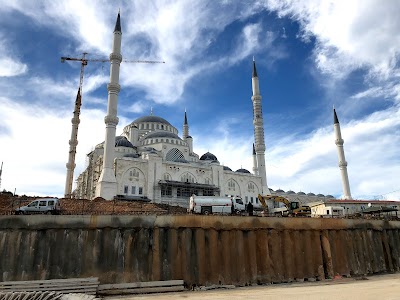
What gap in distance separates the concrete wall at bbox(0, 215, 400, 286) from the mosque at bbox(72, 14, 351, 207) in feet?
90.8

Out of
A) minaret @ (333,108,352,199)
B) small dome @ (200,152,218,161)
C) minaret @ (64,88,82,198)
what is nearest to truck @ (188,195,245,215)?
minaret @ (64,88,82,198)

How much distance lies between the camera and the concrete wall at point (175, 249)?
17.6 metres

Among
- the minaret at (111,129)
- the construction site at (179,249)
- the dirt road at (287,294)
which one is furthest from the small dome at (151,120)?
the dirt road at (287,294)

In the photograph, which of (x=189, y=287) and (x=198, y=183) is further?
(x=198, y=183)

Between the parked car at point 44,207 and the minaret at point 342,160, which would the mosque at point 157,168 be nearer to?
the minaret at point 342,160

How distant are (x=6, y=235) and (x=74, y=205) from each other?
14.7 metres

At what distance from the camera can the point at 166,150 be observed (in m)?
69.9

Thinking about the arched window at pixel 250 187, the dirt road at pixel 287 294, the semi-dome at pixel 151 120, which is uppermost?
the semi-dome at pixel 151 120

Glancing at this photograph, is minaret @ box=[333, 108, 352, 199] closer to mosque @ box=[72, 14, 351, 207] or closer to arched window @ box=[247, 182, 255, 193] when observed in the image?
mosque @ box=[72, 14, 351, 207]

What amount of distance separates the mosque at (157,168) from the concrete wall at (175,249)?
2766 centimetres

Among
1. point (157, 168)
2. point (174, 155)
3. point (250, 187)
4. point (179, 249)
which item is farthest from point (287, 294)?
point (174, 155)

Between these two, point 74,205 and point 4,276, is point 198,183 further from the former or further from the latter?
point 4,276

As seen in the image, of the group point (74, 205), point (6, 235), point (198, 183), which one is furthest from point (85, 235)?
point (198, 183)

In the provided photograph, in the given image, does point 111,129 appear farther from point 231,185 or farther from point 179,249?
point 179,249
